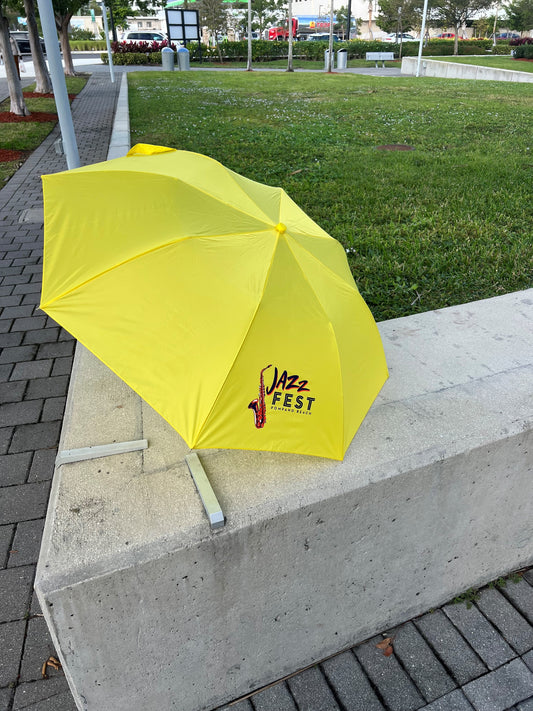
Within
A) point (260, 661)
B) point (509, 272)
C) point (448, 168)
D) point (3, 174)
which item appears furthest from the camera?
point (3, 174)

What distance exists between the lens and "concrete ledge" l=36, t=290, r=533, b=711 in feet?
6.12

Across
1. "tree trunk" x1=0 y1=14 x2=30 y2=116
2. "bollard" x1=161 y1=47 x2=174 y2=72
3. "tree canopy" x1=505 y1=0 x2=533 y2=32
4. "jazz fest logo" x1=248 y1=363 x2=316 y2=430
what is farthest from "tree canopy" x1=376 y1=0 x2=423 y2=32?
"jazz fest logo" x1=248 y1=363 x2=316 y2=430

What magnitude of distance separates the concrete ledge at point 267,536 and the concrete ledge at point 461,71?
2728 centimetres

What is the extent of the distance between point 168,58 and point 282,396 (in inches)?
1290

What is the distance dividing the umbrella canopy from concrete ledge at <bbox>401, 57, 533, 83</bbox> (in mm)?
27591

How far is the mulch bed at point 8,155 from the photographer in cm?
1124

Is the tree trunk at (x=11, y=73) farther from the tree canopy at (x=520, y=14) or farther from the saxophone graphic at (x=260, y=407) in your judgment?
the tree canopy at (x=520, y=14)

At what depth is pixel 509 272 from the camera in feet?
16.8

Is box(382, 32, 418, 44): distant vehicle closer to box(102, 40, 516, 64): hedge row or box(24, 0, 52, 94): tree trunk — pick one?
box(102, 40, 516, 64): hedge row

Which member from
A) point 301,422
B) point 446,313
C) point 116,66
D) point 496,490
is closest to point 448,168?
point 446,313

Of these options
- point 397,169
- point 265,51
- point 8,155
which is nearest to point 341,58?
point 265,51

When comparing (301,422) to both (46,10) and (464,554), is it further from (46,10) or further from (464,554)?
(46,10)

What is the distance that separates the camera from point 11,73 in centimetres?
1368

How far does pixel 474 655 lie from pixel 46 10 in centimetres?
629
